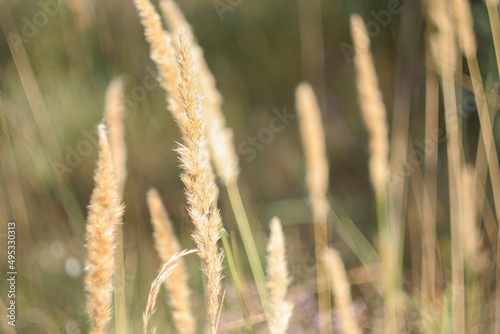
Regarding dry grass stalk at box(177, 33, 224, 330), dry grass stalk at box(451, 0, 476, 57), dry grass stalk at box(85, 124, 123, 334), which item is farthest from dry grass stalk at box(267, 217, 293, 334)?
dry grass stalk at box(451, 0, 476, 57)

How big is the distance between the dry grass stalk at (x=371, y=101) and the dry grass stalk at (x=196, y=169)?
0.47 metres

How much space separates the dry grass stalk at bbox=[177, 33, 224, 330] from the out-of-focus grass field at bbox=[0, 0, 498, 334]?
80 cm

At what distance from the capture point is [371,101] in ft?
3.25

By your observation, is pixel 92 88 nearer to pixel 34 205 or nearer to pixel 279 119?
pixel 34 205

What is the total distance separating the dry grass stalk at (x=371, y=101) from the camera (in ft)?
3.13

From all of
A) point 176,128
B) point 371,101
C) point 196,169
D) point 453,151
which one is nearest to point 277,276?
point 196,169

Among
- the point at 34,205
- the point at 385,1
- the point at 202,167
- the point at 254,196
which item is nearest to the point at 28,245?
the point at 34,205

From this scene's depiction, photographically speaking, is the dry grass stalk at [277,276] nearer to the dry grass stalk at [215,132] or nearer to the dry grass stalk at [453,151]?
the dry grass stalk at [215,132]

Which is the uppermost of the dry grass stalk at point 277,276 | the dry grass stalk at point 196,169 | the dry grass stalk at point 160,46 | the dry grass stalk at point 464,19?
the dry grass stalk at point 464,19

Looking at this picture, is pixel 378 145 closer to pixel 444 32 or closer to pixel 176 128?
pixel 444 32

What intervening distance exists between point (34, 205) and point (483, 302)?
1.34 m

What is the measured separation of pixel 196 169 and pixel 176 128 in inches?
63.0

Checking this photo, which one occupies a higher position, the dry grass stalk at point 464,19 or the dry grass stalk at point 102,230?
the dry grass stalk at point 464,19

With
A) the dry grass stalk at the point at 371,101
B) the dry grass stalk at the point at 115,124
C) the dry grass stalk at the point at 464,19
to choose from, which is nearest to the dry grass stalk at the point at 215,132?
the dry grass stalk at the point at 115,124
